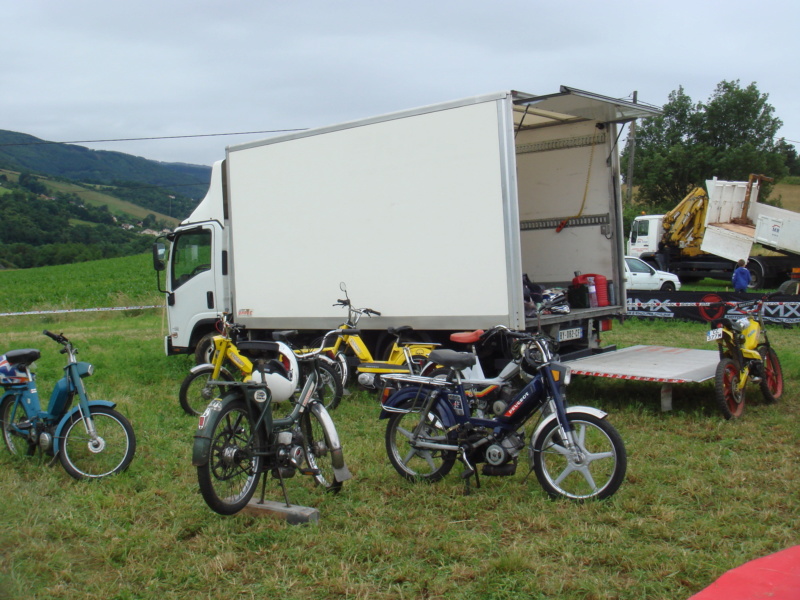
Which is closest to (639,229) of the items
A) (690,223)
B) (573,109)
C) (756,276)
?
(690,223)

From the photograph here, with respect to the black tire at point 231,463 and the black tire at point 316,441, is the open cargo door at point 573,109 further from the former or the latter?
the black tire at point 231,463

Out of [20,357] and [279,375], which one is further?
[20,357]

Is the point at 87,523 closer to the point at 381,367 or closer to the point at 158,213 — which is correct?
the point at 381,367

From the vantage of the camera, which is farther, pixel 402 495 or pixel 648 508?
pixel 402 495

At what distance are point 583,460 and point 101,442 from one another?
3.53 meters

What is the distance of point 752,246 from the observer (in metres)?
23.4

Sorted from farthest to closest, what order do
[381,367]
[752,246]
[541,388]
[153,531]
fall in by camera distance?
1. [752,246]
2. [381,367]
3. [541,388]
4. [153,531]

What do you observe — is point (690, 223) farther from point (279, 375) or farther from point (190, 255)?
point (279, 375)

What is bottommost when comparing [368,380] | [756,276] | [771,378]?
[771,378]

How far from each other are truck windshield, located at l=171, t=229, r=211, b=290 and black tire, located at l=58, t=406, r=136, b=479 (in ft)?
14.6

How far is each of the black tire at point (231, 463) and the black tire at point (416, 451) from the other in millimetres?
1101

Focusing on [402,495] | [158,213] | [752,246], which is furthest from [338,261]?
[158,213]

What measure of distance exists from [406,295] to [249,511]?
3681 mm

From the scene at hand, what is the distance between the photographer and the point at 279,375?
4770mm
